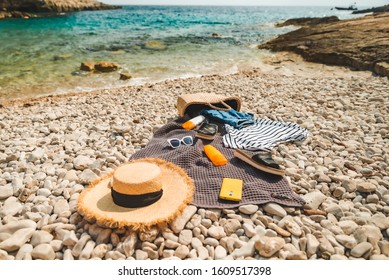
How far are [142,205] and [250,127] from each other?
2.44 metres

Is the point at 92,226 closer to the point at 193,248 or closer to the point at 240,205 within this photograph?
the point at 193,248

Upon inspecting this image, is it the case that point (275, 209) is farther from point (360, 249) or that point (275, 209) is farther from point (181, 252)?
point (181, 252)

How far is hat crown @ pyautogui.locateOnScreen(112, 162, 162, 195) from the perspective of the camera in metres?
2.19

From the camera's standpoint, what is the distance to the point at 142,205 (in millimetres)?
2285

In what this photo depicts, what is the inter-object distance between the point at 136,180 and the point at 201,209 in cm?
66

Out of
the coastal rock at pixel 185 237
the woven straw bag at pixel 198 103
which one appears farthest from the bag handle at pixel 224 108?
the coastal rock at pixel 185 237

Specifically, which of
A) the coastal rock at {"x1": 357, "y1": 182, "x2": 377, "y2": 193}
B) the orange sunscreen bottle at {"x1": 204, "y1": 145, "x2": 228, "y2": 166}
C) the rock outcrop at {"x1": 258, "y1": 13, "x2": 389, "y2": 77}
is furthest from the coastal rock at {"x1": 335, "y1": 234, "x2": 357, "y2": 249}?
the rock outcrop at {"x1": 258, "y1": 13, "x2": 389, "y2": 77}

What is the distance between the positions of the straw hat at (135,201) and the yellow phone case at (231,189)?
0.33 metres

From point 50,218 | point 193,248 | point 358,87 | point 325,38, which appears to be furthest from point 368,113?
point 325,38

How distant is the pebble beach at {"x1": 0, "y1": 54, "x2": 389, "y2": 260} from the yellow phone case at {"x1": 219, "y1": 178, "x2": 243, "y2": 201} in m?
0.14

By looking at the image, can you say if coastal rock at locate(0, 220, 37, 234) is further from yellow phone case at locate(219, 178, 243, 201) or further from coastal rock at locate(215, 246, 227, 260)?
yellow phone case at locate(219, 178, 243, 201)

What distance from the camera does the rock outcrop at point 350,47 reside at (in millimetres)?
8758

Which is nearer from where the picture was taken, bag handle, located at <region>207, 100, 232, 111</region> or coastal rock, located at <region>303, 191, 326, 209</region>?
coastal rock, located at <region>303, 191, 326, 209</region>

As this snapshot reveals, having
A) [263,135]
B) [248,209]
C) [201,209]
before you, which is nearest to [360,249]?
[248,209]
